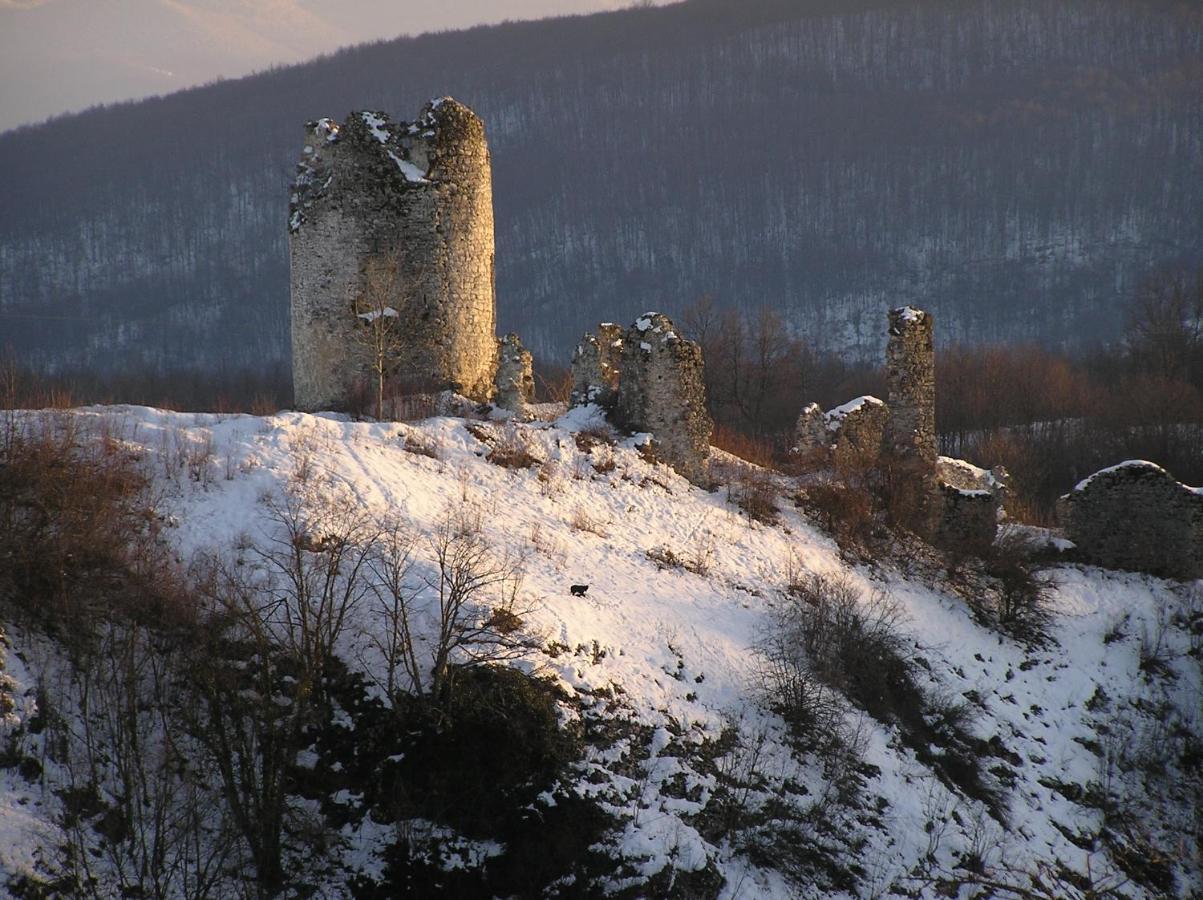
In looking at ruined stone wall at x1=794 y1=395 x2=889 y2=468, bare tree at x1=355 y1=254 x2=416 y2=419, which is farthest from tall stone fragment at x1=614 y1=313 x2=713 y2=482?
bare tree at x1=355 y1=254 x2=416 y2=419

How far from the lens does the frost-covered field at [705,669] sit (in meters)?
10.2

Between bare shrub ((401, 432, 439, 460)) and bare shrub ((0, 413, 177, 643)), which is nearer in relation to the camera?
bare shrub ((0, 413, 177, 643))

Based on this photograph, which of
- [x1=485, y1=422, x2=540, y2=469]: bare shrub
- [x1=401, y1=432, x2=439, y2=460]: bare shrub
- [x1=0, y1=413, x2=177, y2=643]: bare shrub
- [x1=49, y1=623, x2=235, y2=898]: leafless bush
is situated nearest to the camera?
[x1=49, y1=623, x2=235, y2=898]: leafless bush

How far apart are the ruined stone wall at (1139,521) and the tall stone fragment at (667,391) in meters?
8.05

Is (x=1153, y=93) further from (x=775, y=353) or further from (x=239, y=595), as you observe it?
(x=239, y=595)

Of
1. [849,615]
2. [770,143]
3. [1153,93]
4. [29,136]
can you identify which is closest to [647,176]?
[770,143]

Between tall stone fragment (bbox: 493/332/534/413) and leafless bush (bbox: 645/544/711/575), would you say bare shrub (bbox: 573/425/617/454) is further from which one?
leafless bush (bbox: 645/544/711/575)

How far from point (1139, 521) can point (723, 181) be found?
302 ft

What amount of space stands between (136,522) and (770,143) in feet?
366

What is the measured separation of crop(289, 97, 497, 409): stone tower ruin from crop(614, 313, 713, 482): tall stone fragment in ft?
10.7

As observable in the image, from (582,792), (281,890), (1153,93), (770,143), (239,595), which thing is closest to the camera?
(281,890)

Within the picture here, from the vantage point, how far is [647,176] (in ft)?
361

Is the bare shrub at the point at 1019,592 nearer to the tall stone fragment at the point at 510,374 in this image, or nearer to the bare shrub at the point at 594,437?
the bare shrub at the point at 594,437

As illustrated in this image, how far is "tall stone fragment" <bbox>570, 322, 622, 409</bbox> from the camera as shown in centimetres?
2206
